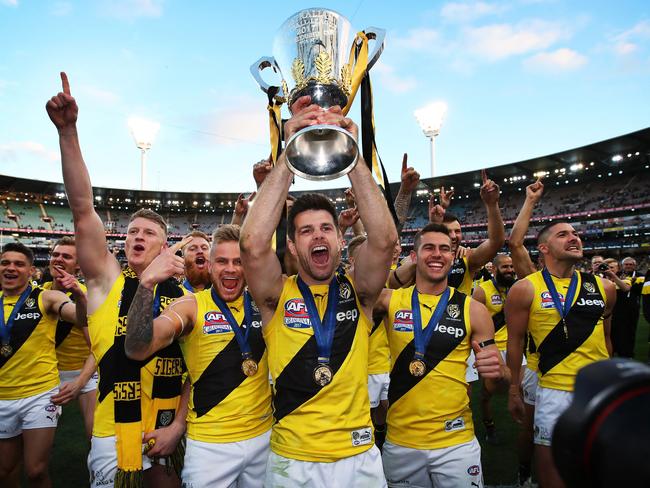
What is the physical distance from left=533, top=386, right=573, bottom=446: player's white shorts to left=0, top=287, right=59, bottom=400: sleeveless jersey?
185 inches

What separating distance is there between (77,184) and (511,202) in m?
46.5

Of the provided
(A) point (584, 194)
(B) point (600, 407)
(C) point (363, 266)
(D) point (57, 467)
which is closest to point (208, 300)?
(C) point (363, 266)

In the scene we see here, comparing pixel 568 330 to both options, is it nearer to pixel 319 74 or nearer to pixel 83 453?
pixel 319 74

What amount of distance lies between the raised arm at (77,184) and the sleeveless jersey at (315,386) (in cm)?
129

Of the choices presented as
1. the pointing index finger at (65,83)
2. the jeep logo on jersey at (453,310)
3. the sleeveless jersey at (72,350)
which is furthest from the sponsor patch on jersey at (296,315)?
the sleeveless jersey at (72,350)

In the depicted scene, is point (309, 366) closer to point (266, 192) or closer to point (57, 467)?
point (266, 192)

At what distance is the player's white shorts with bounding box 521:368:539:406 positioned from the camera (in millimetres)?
4477

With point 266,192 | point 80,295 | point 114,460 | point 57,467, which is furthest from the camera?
point 57,467

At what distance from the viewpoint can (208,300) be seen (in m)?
2.85

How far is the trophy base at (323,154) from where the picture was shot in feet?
6.25

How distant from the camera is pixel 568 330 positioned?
3.75 metres

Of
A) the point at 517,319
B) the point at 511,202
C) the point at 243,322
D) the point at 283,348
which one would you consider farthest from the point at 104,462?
the point at 511,202

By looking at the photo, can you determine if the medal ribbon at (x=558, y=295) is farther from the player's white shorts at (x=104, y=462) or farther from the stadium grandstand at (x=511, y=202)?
the stadium grandstand at (x=511, y=202)

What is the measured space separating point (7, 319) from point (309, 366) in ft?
11.8
